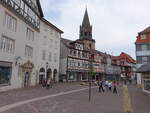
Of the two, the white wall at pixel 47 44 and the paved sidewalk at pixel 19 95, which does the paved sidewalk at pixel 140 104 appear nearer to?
the paved sidewalk at pixel 19 95

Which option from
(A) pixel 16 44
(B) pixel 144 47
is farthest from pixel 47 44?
(B) pixel 144 47

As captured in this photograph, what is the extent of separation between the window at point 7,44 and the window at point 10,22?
150 centimetres

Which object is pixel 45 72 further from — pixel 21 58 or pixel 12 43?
pixel 12 43

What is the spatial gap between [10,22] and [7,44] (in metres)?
2.83

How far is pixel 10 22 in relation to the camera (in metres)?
20.8

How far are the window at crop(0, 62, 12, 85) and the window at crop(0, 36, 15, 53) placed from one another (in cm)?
172

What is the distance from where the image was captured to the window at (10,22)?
789 inches

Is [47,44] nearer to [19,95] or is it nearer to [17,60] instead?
[17,60]

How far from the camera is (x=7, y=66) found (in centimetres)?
2034

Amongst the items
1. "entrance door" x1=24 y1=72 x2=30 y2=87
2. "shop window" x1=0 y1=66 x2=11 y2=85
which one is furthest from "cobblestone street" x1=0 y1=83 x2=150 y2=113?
"entrance door" x1=24 y1=72 x2=30 y2=87

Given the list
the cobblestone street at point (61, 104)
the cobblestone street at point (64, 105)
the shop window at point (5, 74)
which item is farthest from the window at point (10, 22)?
the cobblestone street at point (64, 105)

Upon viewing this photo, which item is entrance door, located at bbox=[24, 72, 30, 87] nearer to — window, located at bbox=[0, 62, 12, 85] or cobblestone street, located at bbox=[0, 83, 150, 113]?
window, located at bbox=[0, 62, 12, 85]

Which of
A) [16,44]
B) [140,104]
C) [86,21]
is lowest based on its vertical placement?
[140,104]

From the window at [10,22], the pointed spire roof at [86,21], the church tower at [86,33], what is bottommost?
the window at [10,22]
